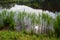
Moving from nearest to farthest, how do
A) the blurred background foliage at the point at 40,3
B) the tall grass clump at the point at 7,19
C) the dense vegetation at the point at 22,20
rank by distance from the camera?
the dense vegetation at the point at 22,20, the tall grass clump at the point at 7,19, the blurred background foliage at the point at 40,3

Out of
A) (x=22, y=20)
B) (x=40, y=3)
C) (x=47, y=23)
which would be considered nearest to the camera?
(x=47, y=23)

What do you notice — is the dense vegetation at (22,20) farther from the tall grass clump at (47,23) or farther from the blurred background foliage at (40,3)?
the blurred background foliage at (40,3)

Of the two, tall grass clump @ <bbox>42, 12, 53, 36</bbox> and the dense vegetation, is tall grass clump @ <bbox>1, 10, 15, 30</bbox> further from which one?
tall grass clump @ <bbox>42, 12, 53, 36</bbox>

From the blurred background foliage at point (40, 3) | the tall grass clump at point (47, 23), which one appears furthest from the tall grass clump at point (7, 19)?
the tall grass clump at point (47, 23)

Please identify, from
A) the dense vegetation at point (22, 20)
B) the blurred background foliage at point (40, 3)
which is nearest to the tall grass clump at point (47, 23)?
the dense vegetation at point (22, 20)

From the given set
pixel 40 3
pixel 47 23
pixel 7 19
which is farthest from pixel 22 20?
pixel 40 3

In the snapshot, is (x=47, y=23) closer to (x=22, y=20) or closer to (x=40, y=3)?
(x=22, y=20)

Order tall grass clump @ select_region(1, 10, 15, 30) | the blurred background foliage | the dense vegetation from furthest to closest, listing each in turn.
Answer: the blurred background foliage < tall grass clump @ select_region(1, 10, 15, 30) < the dense vegetation

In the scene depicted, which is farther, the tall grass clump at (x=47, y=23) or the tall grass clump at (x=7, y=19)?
the tall grass clump at (x=7, y=19)

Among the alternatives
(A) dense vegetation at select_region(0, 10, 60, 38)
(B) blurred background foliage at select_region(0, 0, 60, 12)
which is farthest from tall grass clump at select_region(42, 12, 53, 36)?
(B) blurred background foliage at select_region(0, 0, 60, 12)

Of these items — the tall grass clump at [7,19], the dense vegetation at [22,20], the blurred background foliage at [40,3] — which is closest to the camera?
A: the dense vegetation at [22,20]

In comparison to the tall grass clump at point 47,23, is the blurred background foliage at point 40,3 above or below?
above

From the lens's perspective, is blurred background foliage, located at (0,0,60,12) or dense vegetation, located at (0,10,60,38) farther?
blurred background foliage, located at (0,0,60,12)

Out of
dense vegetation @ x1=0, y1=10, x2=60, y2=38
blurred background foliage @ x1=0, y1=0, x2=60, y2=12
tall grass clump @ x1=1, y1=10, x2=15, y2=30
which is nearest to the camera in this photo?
dense vegetation @ x1=0, y1=10, x2=60, y2=38
